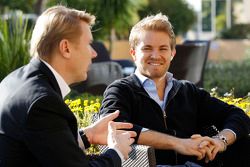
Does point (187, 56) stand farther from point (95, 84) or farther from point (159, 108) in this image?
point (159, 108)

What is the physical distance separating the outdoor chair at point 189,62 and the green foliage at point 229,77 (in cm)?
141

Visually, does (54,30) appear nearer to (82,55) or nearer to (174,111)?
(82,55)

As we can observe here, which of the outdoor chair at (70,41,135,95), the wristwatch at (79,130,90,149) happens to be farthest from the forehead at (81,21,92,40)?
the outdoor chair at (70,41,135,95)

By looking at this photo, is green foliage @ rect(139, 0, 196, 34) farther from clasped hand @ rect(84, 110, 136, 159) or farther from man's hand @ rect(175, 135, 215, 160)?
clasped hand @ rect(84, 110, 136, 159)

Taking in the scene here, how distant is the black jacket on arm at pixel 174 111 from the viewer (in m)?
3.65

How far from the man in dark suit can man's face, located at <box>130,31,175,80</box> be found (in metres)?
0.95

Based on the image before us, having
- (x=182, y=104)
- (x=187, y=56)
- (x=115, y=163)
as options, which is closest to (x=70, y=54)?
(x=115, y=163)

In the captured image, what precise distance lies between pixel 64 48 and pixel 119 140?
0.51 meters

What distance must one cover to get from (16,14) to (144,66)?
400 cm

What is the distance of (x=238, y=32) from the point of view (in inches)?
1183

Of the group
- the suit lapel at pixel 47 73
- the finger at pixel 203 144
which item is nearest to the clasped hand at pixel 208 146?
the finger at pixel 203 144

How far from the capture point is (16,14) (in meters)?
7.49

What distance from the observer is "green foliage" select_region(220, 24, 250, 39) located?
1170 inches

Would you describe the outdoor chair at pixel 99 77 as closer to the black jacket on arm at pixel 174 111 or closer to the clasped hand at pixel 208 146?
the black jacket on arm at pixel 174 111
